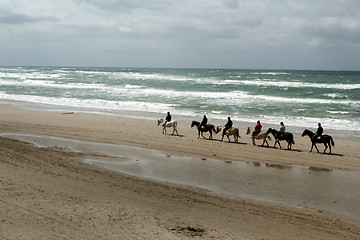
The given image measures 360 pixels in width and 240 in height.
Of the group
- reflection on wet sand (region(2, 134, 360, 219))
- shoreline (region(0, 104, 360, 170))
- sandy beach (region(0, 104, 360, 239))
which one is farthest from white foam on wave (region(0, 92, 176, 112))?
sandy beach (region(0, 104, 360, 239))

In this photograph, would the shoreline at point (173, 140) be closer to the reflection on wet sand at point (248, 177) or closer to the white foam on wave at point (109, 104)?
the reflection on wet sand at point (248, 177)

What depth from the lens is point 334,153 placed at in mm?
16094

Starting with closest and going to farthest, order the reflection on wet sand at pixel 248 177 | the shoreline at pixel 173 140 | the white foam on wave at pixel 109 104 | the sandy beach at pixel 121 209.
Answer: the sandy beach at pixel 121 209
the reflection on wet sand at pixel 248 177
the shoreline at pixel 173 140
the white foam on wave at pixel 109 104

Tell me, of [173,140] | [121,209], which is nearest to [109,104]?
[173,140]

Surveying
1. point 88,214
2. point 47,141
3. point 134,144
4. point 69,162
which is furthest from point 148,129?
point 88,214

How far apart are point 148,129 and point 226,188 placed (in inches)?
419

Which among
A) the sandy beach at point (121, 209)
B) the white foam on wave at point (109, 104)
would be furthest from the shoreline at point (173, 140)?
the white foam on wave at point (109, 104)

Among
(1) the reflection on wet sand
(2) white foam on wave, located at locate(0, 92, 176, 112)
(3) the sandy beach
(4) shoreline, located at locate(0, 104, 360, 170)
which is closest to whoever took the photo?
(3) the sandy beach

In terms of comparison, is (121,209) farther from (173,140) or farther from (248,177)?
A: (173,140)

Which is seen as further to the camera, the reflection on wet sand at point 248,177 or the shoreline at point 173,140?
the shoreline at point 173,140

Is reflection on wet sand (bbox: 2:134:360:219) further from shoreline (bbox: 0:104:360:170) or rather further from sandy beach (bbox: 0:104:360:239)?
shoreline (bbox: 0:104:360:170)

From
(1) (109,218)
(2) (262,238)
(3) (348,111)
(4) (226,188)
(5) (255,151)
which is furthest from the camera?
(3) (348,111)

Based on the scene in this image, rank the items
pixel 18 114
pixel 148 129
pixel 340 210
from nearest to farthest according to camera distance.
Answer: pixel 340 210
pixel 148 129
pixel 18 114

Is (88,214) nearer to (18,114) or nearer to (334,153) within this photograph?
(334,153)
